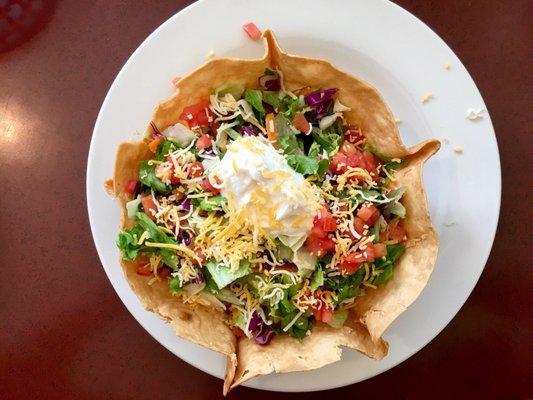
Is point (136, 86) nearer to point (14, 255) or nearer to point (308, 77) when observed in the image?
point (308, 77)

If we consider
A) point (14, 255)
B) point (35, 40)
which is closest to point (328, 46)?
point (35, 40)

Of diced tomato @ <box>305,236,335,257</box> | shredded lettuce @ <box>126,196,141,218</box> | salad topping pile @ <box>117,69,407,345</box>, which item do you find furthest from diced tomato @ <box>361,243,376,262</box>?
shredded lettuce @ <box>126,196,141,218</box>

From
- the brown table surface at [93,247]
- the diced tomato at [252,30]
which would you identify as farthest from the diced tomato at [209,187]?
the brown table surface at [93,247]

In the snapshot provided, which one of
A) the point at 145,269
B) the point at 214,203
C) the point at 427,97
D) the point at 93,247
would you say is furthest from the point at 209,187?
the point at 427,97

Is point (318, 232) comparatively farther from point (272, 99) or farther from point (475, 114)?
point (475, 114)

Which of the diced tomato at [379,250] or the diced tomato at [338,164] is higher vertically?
the diced tomato at [338,164]

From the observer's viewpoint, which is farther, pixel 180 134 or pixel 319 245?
pixel 180 134

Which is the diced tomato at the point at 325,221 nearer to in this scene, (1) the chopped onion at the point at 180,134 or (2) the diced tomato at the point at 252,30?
(1) the chopped onion at the point at 180,134
